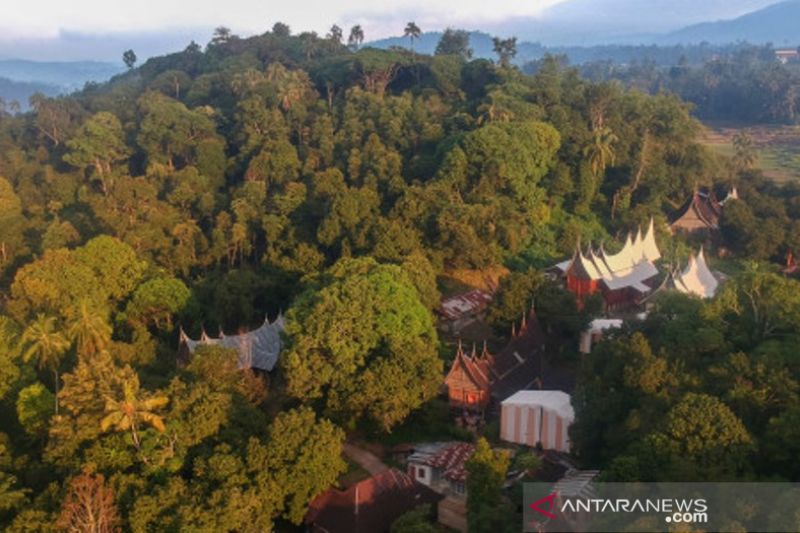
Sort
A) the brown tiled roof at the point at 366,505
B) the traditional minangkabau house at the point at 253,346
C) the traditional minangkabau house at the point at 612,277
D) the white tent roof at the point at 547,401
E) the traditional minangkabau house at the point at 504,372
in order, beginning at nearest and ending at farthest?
the brown tiled roof at the point at 366,505
the white tent roof at the point at 547,401
the traditional minangkabau house at the point at 504,372
the traditional minangkabau house at the point at 253,346
the traditional minangkabau house at the point at 612,277

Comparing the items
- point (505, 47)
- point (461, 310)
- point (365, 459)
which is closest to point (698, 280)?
point (461, 310)

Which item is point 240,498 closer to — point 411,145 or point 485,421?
point 485,421

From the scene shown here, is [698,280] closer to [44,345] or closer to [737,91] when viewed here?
[44,345]

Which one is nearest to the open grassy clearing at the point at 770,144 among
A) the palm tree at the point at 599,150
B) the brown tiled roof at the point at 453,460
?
the palm tree at the point at 599,150

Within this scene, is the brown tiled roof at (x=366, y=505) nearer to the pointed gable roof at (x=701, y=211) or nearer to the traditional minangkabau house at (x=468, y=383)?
the traditional minangkabau house at (x=468, y=383)

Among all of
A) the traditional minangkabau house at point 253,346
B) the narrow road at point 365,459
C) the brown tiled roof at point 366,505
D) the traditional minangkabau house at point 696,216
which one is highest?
the traditional minangkabau house at point 696,216

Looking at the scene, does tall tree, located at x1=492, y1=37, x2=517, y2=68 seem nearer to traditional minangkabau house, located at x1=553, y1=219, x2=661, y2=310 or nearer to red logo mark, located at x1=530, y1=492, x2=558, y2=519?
traditional minangkabau house, located at x1=553, y1=219, x2=661, y2=310
